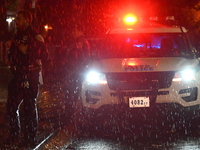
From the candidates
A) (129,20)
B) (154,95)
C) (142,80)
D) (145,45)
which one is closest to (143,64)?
(142,80)

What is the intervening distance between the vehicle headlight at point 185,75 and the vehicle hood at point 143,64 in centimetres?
8

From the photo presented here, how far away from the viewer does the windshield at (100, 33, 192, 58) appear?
9172 mm

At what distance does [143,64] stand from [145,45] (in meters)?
1.39

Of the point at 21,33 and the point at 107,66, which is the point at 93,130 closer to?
the point at 107,66

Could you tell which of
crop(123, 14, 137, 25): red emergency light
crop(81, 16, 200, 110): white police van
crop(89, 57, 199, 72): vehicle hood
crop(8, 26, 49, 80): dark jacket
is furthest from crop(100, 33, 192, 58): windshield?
crop(8, 26, 49, 80): dark jacket

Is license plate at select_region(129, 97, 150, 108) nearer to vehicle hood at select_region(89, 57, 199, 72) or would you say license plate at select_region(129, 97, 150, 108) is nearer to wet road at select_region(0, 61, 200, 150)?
wet road at select_region(0, 61, 200, 150)

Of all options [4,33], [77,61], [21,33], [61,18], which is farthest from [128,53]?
[4,33]

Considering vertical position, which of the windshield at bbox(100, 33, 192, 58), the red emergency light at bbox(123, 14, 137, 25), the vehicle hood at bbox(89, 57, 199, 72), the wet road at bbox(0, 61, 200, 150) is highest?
the red emergency light at bbox(123, 14, 137, 25)

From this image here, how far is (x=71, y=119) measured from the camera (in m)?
9.28

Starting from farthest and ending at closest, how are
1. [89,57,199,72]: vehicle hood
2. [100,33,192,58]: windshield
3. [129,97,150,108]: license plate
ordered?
1. [100,33,192,58]: windshield
2. [89,57,199,72]: vehicle hood
3. [129,97,150,108]: license plate

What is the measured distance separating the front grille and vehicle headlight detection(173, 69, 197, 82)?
0.09 metres

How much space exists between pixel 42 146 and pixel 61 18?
55.0ft

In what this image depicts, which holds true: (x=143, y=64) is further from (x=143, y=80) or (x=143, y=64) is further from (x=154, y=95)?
(x=154, y=95)

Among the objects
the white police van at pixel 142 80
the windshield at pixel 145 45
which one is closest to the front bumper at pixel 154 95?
the white police van at pixel 142 80
